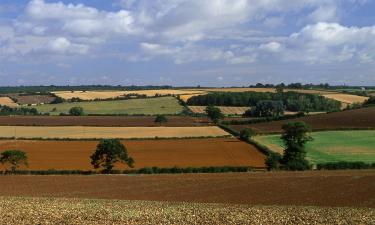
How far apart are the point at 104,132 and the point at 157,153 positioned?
33.6 metres

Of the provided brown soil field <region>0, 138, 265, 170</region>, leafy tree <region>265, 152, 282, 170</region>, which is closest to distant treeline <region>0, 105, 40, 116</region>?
brown soil field <region>0, 138, 265, 170</region>

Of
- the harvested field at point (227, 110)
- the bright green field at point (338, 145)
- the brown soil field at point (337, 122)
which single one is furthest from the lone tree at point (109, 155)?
the harvested field at point (227, 110)

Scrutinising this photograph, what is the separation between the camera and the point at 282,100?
170625mm

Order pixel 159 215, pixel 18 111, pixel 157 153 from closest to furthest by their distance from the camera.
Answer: pixel 159 215, pixel 157 153, pixel 18 111

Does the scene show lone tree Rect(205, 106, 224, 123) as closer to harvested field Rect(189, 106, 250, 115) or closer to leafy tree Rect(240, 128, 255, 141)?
harvested field Rect(189, 106, 250, 115)

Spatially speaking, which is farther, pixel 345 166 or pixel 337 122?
pixel 337 122

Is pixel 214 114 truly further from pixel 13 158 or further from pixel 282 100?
pixel 13 158

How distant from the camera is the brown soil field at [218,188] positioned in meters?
35.5

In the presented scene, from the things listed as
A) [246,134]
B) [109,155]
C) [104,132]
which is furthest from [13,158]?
[104,132]

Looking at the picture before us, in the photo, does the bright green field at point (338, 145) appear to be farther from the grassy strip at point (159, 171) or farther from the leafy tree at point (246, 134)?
the grassy strip at point (159, 171)

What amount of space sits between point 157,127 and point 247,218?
3718 inches

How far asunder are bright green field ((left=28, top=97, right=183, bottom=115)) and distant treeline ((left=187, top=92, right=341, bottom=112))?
32.6 ft

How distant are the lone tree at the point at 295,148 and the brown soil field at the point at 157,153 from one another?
3198mm

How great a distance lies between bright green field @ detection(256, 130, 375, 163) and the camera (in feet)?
229
